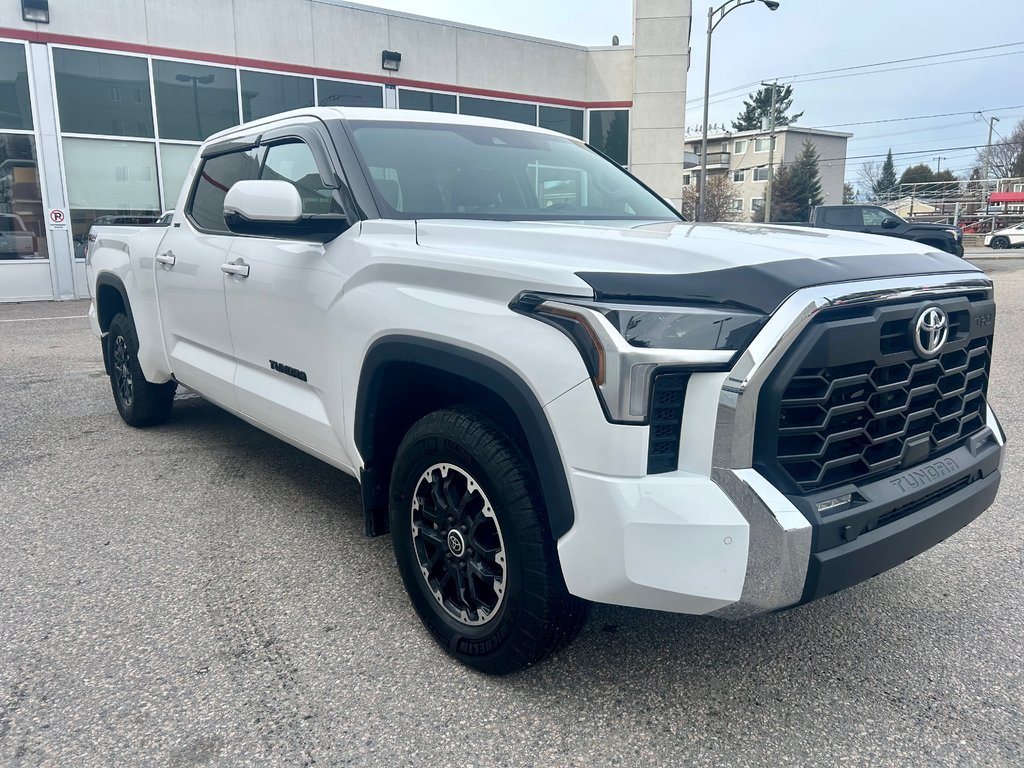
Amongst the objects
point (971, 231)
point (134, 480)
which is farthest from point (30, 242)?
point (971, 231)

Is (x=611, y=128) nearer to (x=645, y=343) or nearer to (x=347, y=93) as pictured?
(x=347, y=93)

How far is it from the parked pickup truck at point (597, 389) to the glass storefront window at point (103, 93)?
47.3 feet

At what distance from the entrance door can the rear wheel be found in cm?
77

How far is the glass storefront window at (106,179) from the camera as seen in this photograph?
15.4 m

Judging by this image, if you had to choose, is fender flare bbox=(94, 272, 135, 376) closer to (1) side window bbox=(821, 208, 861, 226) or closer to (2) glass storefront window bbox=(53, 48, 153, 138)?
(2) glass storefront window bbox=(53, 48, 153, 138)

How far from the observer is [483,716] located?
7.66 feet

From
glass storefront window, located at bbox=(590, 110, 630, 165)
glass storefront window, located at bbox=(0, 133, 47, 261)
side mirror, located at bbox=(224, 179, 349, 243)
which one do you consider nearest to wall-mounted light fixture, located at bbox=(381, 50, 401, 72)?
glass storefront window, located at bbox=(590, 110, 630, 165)

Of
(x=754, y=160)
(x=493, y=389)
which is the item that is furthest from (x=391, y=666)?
(x=754, y=160)

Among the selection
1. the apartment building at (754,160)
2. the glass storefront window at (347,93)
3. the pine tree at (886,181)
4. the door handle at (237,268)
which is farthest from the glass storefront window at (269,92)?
the pine tree at (886,181)

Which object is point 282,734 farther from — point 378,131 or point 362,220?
point 378,131

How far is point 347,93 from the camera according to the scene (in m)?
17.5

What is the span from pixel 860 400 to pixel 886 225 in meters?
19.2

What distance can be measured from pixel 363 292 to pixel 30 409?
4721 mm

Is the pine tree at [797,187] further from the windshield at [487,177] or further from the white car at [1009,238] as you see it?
the windshield at [487,177]
